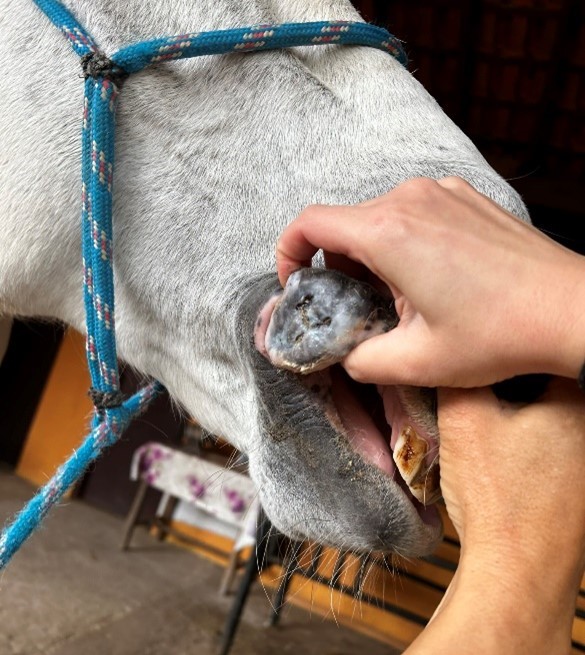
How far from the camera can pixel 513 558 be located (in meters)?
0.45

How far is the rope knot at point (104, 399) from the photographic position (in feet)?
2.56

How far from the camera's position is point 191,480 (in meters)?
3.80

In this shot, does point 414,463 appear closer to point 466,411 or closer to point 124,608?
point 466,411

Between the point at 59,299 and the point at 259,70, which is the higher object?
the point at 259,70

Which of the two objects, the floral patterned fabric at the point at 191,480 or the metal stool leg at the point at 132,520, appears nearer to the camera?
the floral patterned fabric at the point at 191,480

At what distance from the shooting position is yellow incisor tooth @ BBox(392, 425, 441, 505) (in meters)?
0.58

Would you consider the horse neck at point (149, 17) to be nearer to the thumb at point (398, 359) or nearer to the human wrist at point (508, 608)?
the thumb at point (398, 359)

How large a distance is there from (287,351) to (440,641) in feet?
0.86

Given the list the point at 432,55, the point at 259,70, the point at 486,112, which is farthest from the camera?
the point at 486,112

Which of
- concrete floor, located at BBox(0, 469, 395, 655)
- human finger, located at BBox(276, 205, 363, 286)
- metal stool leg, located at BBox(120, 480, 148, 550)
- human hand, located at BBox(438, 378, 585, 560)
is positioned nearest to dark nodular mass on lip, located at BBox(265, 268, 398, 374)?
human finger, located at BBox(276, 205, 363, 286)

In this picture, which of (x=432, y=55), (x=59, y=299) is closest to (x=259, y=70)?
(x=59, y=299)

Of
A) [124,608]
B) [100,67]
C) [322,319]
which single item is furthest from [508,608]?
[124,608]

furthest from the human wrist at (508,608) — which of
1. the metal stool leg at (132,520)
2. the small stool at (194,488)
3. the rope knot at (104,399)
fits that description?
the metal stool leg at (132,520)

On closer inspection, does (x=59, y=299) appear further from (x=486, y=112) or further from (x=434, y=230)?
(x=486, y=112)
